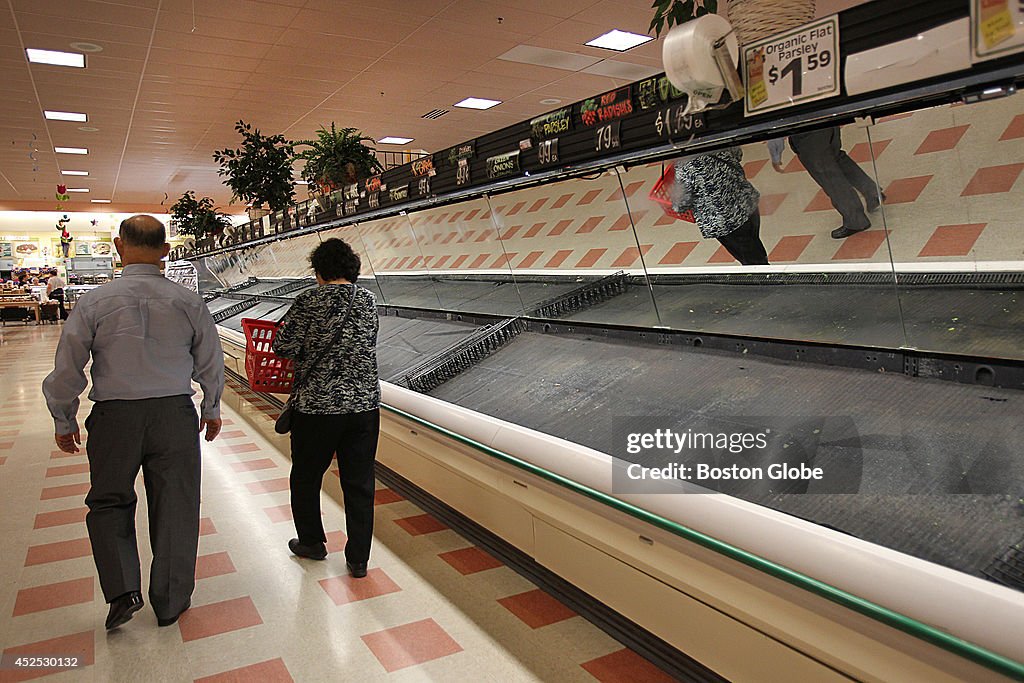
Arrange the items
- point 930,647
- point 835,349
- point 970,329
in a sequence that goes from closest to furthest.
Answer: point 930,647, point 970,329, point 835,349

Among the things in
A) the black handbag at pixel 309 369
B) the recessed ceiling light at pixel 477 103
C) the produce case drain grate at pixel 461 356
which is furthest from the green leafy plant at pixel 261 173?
the black handbag at pixel 309 369

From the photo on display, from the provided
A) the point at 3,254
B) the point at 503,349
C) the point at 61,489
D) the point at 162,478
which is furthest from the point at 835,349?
the point at 3,254

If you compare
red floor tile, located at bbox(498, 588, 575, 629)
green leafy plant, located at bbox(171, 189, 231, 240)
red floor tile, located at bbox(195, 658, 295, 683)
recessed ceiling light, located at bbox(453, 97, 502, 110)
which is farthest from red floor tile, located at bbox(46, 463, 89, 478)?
green leafy plant, located at bbox(171, 189, 231, 240)

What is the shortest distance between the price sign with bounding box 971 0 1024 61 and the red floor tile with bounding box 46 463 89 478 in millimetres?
5470

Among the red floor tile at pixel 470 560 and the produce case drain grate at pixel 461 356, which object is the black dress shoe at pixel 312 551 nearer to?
the red floor tile at pixel 470 560

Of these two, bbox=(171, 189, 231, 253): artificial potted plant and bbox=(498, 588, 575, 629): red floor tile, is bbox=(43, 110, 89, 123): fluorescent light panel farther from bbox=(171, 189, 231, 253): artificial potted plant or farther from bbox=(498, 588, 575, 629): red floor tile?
bbox=(498, 588, 575, 629): red floor tile

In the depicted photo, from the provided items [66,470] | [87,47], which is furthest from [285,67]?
[66,470]

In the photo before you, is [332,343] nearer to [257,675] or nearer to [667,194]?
[257,675]

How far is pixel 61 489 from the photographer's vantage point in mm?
4598

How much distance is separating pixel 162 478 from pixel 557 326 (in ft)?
6.91

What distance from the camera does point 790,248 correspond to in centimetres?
272

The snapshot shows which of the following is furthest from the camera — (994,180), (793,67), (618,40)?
(618,40)

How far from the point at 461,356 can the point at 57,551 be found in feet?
7.38

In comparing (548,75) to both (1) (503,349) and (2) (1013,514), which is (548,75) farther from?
(2) (1013,514)
